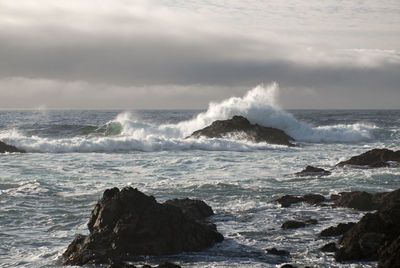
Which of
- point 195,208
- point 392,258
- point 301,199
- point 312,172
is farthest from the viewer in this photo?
point 312,172

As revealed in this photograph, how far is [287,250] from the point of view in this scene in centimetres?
870

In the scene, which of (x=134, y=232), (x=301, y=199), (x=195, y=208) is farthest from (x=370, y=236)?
(x=301, y=199)

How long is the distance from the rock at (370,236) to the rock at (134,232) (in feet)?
7.97

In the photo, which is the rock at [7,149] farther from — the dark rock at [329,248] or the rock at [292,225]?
the dark rock at [329,248]

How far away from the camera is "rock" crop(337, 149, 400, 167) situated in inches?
794

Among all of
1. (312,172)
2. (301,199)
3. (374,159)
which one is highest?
(374,159)

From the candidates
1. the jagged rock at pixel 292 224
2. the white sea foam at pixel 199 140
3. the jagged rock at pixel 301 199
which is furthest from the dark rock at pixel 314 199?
the white sea foam at pixel 199 140

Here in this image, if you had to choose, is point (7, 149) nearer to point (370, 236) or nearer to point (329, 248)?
point (329, 248)

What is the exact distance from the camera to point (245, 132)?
34.2m

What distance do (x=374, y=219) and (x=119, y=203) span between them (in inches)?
187

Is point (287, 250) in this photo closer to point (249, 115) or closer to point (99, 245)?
point (99, 245)

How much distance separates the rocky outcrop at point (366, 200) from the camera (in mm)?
11883

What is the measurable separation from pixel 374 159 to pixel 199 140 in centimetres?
1293

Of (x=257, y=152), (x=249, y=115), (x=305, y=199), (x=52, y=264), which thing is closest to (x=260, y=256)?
(x=52, y=264)
